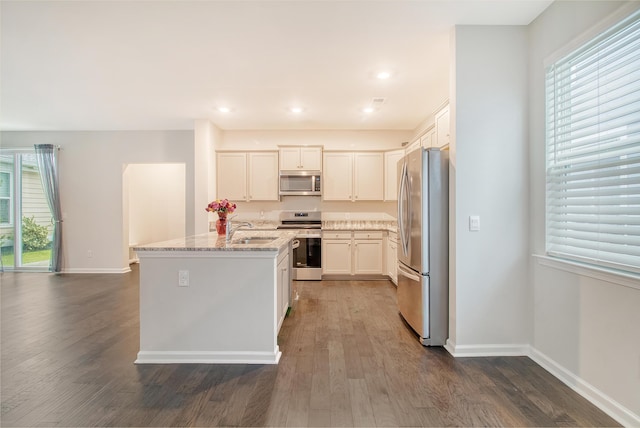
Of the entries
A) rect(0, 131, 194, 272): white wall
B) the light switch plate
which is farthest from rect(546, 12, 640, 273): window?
rect(0, 131, 194, 272): white wall

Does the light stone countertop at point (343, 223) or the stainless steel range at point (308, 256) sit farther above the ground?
the light stone countertop at point (343, 223)

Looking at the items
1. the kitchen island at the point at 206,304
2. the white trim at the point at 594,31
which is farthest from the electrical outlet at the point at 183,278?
the white trim at the point at 594,31

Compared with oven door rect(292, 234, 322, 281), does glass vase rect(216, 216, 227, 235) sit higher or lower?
higher

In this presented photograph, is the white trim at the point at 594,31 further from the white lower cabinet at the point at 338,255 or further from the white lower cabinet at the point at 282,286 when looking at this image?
the white lower cabinet at the point at 338,255

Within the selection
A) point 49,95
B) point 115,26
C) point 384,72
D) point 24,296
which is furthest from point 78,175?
point 384,72

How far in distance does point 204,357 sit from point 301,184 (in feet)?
11.5

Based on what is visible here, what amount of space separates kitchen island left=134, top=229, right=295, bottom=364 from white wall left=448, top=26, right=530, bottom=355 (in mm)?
1666

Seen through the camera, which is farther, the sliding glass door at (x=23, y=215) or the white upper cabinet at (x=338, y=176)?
the sliding glass door at (x=23, y=215)

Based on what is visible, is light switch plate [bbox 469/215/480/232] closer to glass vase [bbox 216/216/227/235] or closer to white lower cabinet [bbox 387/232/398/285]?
white lower cabinet [bbox 387/232/398/285]

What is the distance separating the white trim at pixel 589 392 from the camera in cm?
163

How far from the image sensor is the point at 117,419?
169cm

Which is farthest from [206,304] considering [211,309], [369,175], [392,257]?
[369,175]

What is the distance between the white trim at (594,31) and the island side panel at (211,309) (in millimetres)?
2651

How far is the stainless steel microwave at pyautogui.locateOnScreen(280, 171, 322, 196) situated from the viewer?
531cm
